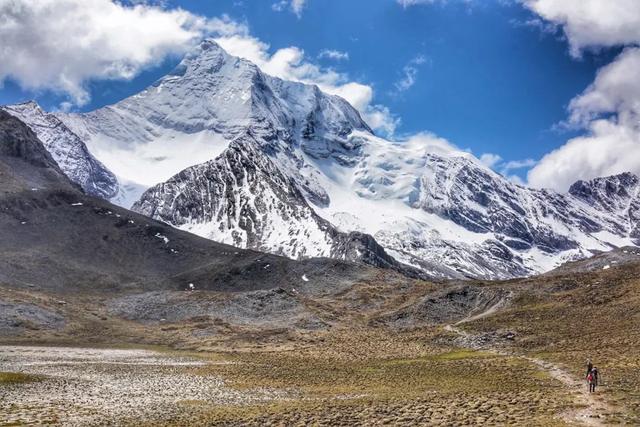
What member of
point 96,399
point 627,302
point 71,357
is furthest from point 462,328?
point 96,399

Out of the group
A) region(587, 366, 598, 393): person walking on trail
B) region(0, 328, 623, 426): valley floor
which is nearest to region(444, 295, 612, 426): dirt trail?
region(0, 328, 623, 426): valley floor

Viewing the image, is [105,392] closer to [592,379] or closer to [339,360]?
[339,360]

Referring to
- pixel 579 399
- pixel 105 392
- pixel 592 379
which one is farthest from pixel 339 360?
pixel 579 399

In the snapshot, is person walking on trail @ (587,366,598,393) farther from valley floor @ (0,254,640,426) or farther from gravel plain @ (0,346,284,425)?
gravel plain @ (0,346,284,425)

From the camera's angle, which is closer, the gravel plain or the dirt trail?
the dirt trail

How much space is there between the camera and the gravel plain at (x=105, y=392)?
38.0 metres

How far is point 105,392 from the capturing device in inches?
1960

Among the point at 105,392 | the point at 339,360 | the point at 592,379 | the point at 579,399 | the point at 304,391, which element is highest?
the point at 592,379

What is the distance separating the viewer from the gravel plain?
1497 inches

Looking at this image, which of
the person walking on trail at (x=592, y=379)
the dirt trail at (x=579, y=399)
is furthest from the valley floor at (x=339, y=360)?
the person walking on trail at (x=592, y=379)

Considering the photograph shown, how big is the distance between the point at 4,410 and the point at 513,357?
50.3 metres

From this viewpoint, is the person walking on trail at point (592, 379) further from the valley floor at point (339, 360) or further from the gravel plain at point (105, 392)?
the gravel plain at point (105, 392)

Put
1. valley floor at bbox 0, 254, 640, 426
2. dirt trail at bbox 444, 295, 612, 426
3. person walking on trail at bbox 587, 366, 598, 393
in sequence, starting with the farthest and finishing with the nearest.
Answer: person walking on trail at bbox 587, 366, 598, 393, valley floor at bbox 0, 254, 640, 426, dirt trail at bbox 444, 295, 612, 426

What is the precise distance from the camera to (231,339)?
12838 centimetres
